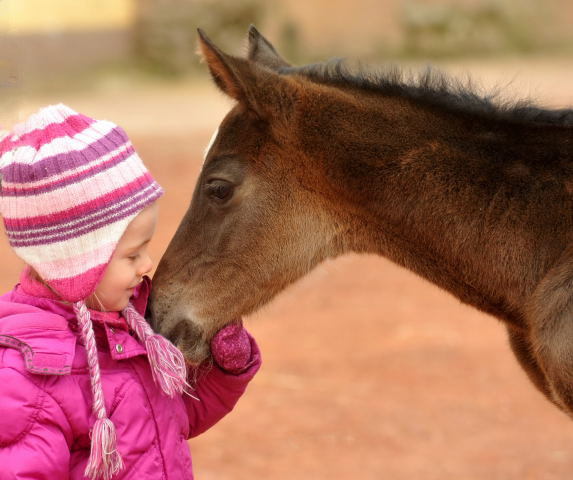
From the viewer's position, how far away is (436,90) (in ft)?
11.0

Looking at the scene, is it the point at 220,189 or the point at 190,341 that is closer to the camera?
the point at 190,341

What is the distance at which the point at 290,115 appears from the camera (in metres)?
3.31

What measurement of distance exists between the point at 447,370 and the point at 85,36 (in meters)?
15.0

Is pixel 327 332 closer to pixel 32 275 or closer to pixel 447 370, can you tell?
pixel 447 370

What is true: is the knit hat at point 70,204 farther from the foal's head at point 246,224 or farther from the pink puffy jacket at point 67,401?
the foal's head at point 246,224

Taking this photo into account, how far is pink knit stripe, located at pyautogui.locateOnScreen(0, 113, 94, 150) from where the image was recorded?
2.73 meters

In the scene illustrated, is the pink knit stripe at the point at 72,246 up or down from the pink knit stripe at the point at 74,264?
up

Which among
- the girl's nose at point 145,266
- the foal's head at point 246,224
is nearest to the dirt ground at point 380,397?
the foal's head at point 246,224

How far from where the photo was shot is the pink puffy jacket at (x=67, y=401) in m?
2.55

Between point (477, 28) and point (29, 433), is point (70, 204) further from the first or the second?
point (477, 28)

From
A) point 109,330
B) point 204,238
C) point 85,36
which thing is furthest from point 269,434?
point 85,36

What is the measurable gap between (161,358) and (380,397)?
4.03m

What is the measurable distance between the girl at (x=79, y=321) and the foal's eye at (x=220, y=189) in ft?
1.83

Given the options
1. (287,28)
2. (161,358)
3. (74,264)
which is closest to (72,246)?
(74,264)
